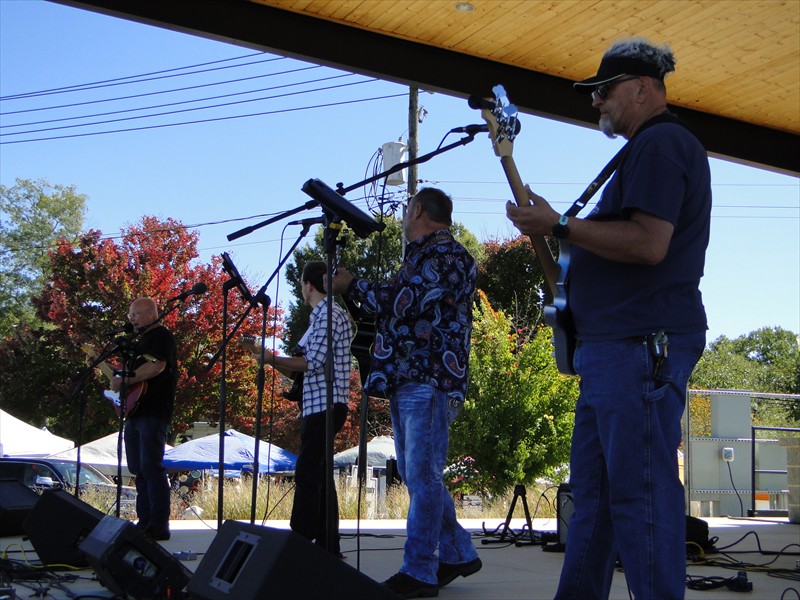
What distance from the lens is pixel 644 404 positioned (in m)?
2.40

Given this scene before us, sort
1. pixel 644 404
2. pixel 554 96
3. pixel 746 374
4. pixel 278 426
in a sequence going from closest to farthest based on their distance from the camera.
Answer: pixel 644 404 → pixel 554 96 → pixel 278 426 → pixel 746 374

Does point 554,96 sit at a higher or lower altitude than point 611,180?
higher

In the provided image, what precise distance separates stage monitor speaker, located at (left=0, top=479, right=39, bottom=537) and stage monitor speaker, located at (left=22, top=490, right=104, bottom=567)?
1458 millimetres

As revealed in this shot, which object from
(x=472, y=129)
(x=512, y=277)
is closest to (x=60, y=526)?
(x=472, y=129)

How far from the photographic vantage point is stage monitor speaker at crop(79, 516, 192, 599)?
3.65 m

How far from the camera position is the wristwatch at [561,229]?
244cm

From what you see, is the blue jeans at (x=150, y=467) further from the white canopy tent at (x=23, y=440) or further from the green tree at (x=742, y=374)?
the green tree at (x=742, y=374)

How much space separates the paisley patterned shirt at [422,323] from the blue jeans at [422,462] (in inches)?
2.6

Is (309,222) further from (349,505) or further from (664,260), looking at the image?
(349,505)

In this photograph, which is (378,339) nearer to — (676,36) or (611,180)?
(611,180)

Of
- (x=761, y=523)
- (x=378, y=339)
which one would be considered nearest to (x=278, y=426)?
(x=761, y=523)

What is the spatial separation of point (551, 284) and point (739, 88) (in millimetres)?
4555

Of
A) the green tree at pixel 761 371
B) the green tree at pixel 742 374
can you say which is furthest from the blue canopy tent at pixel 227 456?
the green tree at pixel 742 374

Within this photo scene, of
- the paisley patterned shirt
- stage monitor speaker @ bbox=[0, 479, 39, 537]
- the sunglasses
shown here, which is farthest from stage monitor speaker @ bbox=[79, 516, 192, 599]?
stage monitor speaker @ bbox=[0, 479, 39, 537]
